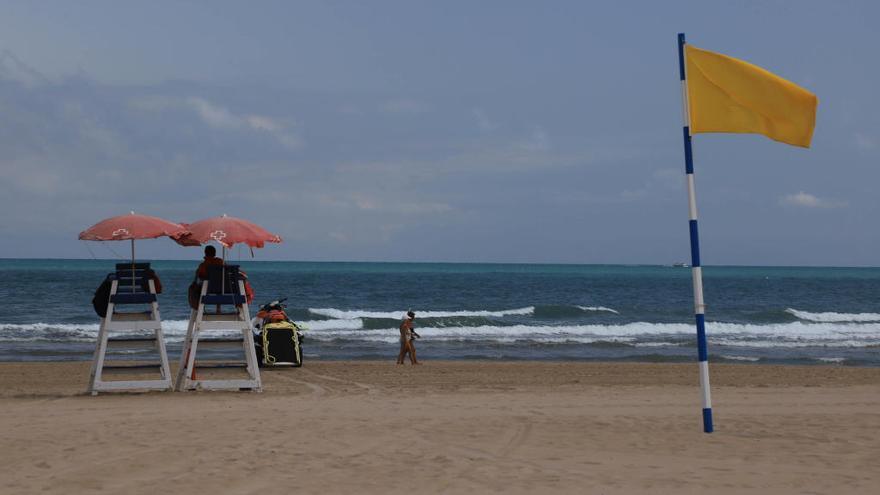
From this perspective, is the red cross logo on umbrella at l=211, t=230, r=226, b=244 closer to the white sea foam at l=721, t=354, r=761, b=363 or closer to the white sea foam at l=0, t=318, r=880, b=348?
the white sea foam at l=721, t=354, r=761, b=363

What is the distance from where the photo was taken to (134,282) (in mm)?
13078

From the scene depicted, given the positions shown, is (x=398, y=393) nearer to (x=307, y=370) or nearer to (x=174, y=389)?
(x=174, y=389)

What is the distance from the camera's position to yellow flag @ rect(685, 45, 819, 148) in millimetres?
8539

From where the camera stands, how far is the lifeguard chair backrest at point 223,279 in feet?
43.0

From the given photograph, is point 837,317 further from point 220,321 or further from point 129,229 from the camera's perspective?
point 129,229

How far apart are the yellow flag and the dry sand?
9.61 ft

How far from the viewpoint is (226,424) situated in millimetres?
10102

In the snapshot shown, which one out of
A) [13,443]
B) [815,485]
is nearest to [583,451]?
[815,485]

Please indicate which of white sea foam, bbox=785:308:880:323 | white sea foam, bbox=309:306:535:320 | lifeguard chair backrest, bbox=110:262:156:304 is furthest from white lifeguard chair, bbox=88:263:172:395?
white sea foam, bbox=785:308:880:323

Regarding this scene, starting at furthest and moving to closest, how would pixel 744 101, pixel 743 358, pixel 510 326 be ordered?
pixel 510 326
pixel 743 358
pixel 744 101

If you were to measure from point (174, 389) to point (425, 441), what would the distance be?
584cm

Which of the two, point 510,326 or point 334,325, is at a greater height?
point 334,325

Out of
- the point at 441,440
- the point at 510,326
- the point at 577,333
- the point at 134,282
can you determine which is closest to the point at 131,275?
the point at 134,282

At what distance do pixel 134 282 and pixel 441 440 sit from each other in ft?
19.4
